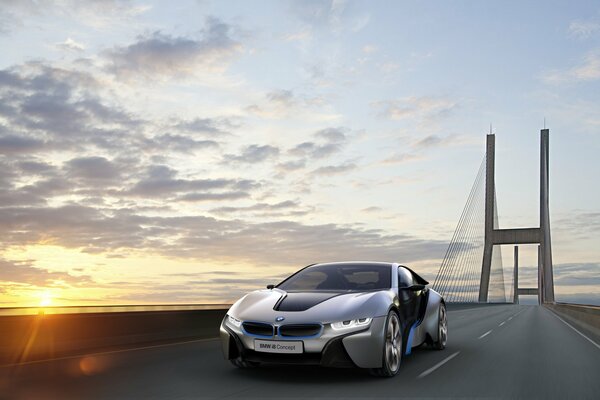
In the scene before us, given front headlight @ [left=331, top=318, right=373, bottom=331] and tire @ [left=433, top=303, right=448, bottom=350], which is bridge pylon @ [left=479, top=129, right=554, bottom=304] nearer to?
tire @ [left=433, top=303, right=448, bottom=350]

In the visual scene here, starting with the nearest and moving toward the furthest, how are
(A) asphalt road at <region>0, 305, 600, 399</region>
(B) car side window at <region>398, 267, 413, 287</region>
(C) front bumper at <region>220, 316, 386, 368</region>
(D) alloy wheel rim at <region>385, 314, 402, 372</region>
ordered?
1. (A) asphalt road at <region>0, 305, 600, 399</region>
2. (C) front bumper at <region>220, 316, 386, 368</region>
3. (D) alloy wheel rim at <region>385, 314, 402, 372</region>
4. (B) car side window at <region>398, 267, 413, 287</region>

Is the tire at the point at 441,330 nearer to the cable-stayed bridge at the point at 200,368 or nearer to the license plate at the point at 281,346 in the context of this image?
the cable-stayed bridge at the point at 200,368

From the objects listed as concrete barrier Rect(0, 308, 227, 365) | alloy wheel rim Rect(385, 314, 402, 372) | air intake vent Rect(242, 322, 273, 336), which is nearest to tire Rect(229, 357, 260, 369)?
air intake vent Rect(242, 322, 273, 336)

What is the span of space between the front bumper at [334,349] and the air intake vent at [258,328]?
0.22 ft

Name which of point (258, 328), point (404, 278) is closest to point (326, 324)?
point (258, 328)

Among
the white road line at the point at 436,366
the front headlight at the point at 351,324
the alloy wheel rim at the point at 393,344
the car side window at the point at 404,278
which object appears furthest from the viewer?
the car side window at the point at 404,278

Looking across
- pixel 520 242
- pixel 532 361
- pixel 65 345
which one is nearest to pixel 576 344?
pixel 532 361

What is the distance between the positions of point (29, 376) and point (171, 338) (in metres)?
6.47

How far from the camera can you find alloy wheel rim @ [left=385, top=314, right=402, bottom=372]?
838 cm

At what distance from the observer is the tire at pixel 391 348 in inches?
324

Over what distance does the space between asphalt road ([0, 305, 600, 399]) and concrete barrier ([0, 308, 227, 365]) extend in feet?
2.63

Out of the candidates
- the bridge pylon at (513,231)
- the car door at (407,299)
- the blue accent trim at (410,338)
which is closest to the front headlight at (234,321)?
the car door at (407,299)

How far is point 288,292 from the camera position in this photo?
9070mm

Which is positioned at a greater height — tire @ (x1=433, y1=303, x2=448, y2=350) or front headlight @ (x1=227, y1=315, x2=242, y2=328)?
front headlight @ (x1=227, y1=315, x2=242, y2=328)
